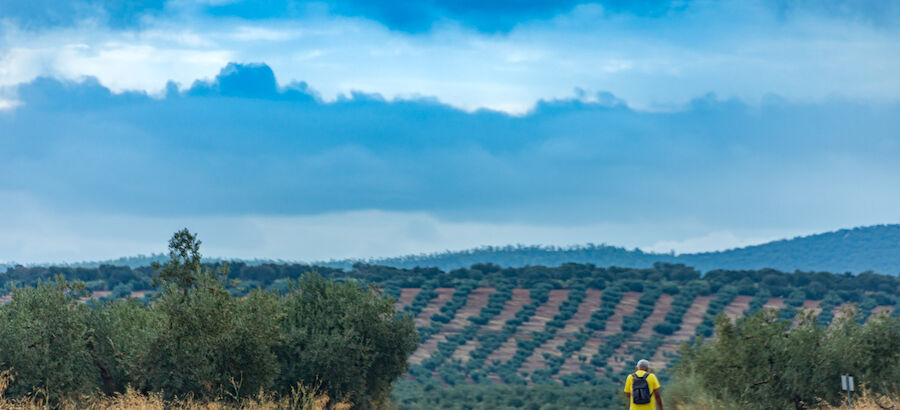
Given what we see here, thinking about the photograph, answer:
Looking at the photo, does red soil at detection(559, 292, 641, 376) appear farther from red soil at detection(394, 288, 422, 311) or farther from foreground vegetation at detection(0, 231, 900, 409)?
foreground vegetation at detection(0, 231, 900, 409)

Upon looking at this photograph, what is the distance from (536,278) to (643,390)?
9363 centimetres

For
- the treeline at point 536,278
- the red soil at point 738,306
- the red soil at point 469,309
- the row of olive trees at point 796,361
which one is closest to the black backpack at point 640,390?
the row of olive trees at point 796,361

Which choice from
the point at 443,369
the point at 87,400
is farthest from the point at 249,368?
the point at 443,369

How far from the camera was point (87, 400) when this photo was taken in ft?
81.0

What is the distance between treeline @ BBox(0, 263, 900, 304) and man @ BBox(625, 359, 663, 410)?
8124 centimetres

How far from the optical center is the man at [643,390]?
19.4 meters

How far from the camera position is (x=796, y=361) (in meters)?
28.9

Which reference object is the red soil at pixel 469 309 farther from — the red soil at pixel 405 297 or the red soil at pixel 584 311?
the red soil at pixel 584 311

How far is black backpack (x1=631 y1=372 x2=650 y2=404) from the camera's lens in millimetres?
19406

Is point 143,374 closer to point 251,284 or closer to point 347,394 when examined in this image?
point 347,394

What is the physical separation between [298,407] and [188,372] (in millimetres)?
3137

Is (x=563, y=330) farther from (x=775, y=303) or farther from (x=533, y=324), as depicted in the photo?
(x=775, y=303)

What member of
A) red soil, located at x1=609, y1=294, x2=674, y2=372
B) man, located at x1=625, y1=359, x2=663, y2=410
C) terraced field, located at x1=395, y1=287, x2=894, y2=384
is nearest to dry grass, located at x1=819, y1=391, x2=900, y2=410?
man, located at x1=625, y1=359, x2=663, y2=410

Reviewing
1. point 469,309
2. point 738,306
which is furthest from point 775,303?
point 469,309
